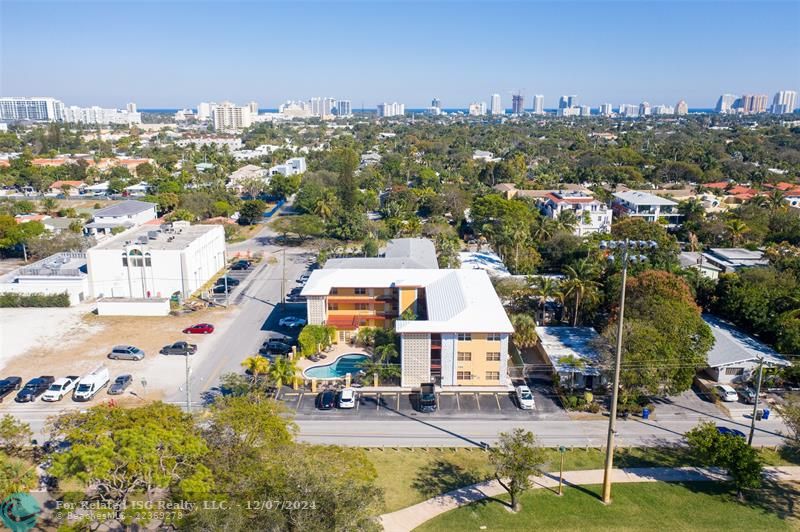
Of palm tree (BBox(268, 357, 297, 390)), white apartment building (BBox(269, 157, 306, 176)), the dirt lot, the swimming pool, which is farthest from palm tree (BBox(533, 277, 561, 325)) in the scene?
white apartment building (BBox(269, 157, 306, 176))

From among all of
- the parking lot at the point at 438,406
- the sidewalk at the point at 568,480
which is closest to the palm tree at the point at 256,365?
the parking lot at the point at 438,406

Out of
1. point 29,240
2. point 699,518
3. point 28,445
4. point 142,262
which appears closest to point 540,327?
point 699,518

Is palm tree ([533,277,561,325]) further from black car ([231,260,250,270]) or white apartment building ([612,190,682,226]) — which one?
white apartment building ([612,190,682,226])

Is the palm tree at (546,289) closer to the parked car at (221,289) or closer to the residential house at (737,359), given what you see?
the residential house at (737,359)

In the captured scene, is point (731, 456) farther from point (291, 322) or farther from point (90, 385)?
point (90, 385)

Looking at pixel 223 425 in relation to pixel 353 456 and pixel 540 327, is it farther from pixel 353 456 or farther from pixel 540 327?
pixel 540 327
